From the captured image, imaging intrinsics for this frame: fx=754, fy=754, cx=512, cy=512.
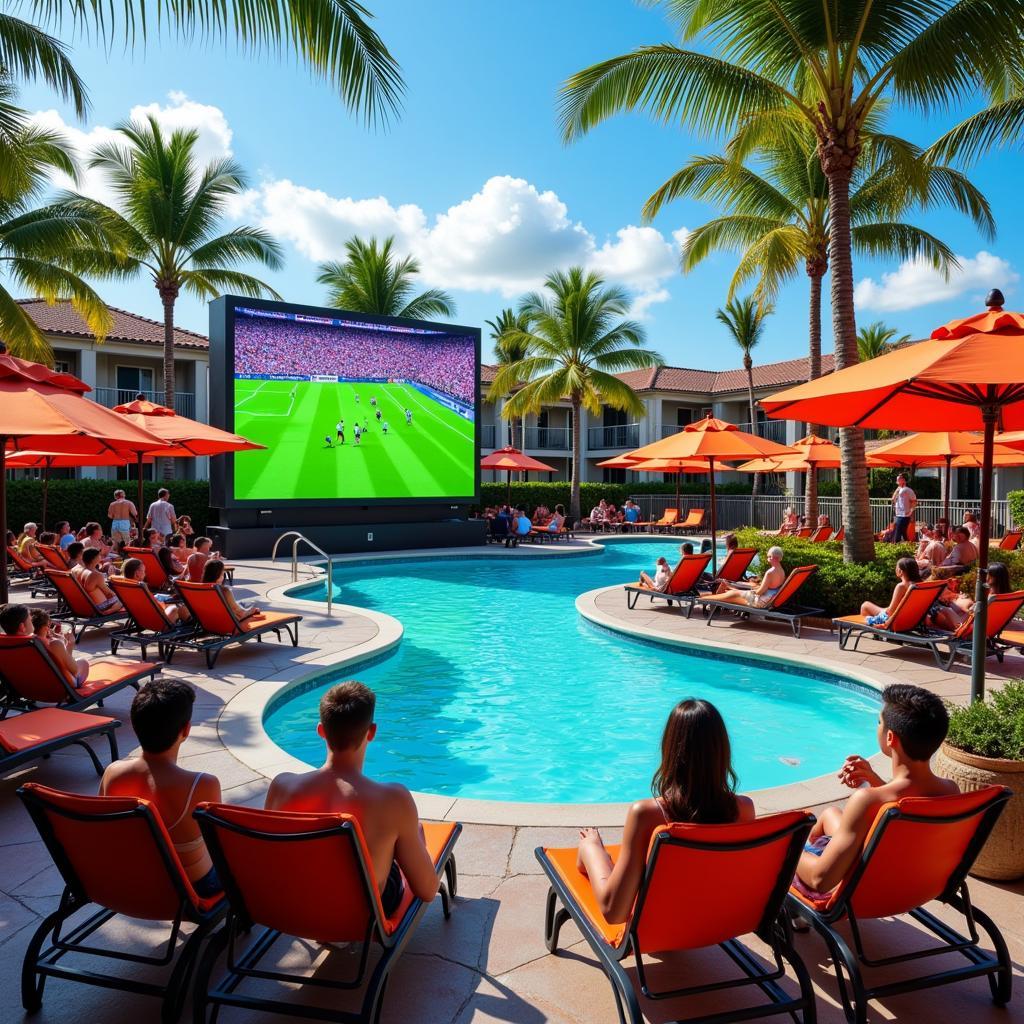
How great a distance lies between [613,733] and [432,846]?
412cm

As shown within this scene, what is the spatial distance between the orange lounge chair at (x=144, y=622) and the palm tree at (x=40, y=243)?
10.8 meters

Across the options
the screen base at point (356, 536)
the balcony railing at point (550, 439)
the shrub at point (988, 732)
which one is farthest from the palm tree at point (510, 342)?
the shrub at point (988, 732)

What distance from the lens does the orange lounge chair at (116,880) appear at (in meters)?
2.54

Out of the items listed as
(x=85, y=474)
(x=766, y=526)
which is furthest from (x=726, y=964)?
(x=85, y=474)

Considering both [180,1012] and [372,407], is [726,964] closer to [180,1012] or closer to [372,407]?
[180,1012]

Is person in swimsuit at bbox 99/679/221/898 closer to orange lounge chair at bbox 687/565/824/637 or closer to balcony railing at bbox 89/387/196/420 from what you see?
orange lounge chair at bbox 687/565/824/637

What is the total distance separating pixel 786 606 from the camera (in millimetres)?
10578

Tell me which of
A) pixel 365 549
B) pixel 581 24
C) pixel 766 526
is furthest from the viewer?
pixel 766 526

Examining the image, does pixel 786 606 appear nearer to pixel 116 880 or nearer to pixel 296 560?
pixel 116 880

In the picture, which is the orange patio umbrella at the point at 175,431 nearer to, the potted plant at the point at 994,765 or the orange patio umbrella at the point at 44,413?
the orange patio umbrella at the point at 44,413

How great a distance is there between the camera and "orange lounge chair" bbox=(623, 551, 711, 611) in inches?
456

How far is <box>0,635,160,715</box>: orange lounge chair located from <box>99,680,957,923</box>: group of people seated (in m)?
2.96

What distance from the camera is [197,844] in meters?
2.97

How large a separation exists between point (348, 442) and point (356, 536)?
2.66 meters
